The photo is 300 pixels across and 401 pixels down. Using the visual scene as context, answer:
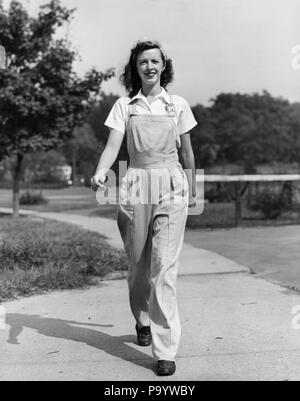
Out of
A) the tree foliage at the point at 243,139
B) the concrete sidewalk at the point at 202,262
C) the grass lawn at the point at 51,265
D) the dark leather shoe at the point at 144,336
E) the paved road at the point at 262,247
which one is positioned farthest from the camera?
the tree foliage at the point at 243,139

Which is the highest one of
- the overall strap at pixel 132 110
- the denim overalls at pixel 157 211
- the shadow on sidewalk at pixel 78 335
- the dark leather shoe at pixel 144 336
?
the overall strap at pixel 132 110

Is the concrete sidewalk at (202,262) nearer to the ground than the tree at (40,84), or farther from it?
nearer to the ground

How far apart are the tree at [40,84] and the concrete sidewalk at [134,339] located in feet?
32.2

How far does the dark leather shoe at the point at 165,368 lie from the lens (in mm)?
3701

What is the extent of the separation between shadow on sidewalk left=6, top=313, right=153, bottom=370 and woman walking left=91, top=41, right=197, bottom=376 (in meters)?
0.38

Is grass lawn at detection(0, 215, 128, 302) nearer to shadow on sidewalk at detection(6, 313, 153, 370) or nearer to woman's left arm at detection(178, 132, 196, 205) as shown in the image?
shadow on sidewalk at detection(6, 313, 153, 370)

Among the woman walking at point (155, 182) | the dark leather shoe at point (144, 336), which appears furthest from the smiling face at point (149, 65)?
the dark leather shoe at point (144, 336)

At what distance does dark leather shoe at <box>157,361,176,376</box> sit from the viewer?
12.1 ft

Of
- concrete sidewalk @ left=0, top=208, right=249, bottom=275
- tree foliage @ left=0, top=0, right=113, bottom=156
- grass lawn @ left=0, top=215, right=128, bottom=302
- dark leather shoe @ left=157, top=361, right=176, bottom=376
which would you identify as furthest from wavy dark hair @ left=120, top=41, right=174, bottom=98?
tree foliage @ left=0, top=0, right=113, bottom=156

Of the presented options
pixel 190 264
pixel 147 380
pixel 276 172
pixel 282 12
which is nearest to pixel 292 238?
pixel 190 264

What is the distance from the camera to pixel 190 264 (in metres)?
8.13

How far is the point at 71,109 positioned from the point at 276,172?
5340 mm

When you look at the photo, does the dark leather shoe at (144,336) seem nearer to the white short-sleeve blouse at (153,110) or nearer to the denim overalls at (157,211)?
the denim overalls at (157,211)

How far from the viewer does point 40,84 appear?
54.6ft
